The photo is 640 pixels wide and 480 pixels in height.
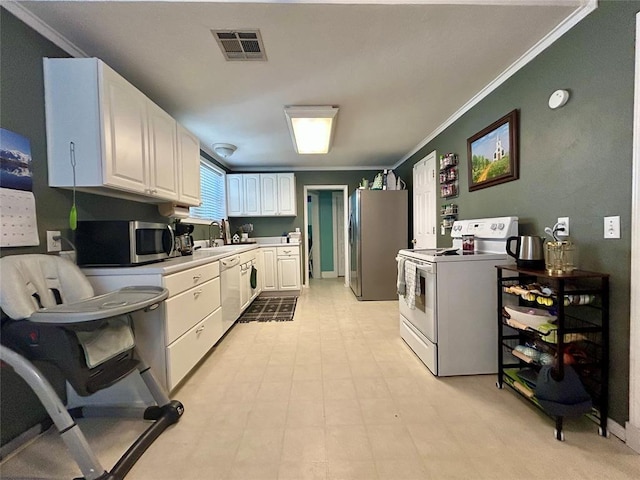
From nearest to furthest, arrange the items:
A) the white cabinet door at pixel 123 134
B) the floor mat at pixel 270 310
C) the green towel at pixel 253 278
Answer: the white cabinet door at pixel 123 134, the floor mat at pixel 270 310, the green towel at pixel 253 278

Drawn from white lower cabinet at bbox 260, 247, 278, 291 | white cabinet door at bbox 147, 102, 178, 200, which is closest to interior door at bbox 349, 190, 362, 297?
white lower cabinet at bbox 260, 247, 278, 291

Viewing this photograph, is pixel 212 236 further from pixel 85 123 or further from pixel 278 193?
pixel 85 123

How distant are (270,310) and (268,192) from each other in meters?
2.18

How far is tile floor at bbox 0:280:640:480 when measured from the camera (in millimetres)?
1233

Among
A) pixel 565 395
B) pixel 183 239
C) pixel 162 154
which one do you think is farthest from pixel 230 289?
pixel 565 395

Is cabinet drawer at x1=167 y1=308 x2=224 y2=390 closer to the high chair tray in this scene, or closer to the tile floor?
the tile floor

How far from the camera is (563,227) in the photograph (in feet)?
5.44

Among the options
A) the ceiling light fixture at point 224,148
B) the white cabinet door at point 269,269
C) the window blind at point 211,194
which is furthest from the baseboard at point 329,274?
the ceiling light fixture at point 224,148

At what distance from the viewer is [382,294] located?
13.5ft

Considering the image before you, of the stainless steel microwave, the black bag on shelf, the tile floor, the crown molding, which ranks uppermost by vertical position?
the crown molding

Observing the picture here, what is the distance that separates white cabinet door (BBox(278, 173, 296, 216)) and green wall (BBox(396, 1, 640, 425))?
348cm

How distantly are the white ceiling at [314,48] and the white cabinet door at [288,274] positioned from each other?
236 centimetres

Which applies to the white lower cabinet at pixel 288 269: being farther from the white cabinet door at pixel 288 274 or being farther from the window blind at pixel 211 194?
the window blind at pixel 211 194

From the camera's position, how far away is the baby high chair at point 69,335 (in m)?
1.12
